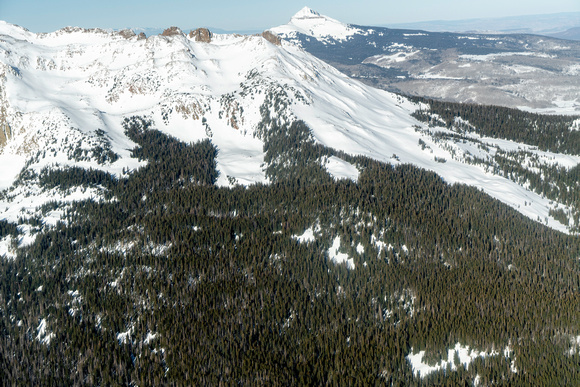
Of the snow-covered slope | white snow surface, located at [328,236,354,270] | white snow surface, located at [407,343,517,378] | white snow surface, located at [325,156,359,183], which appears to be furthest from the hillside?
the snow-covered slope

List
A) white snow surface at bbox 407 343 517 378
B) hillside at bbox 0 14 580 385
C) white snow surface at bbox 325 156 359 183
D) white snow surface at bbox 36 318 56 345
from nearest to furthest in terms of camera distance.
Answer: white snow surface at bbox 407 343 517 378, hillside at bbox 0 14 580 385, white snow surface at bbox 36 318 56 345, white snow surface at bbox 325 156 359 183

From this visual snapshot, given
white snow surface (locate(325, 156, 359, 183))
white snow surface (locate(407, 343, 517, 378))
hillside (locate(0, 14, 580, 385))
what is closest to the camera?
white snow surface (locate(407, 343, 517, 378))

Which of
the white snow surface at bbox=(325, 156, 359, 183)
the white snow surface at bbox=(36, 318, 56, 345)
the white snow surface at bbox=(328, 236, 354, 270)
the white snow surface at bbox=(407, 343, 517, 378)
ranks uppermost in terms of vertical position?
the white snow surface at bbox=(325, 156, 359, 183)

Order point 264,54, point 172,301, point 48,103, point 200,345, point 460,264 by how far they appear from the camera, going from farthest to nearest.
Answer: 1. point 264,54
2. point 48,103
3. point 460,264
4. point 172,301
5. point 200,345

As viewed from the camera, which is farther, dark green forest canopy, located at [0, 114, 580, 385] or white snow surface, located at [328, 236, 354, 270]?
white snow surface, located at [328, 236, 354, 270]

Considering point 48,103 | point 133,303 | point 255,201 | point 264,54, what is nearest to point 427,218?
point 255,201

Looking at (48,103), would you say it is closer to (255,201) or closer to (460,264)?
(255,201)

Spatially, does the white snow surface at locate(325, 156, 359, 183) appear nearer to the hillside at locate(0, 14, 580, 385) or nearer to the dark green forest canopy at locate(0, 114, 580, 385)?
the hillside at locate(0, 14, 580, 385)
